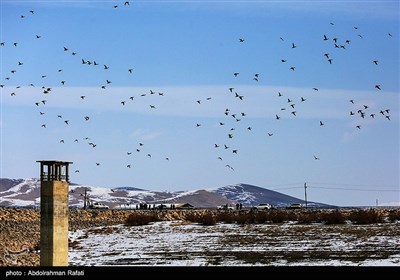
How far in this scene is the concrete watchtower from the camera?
44.5m

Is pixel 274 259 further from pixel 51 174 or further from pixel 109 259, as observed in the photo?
pixel 51 174

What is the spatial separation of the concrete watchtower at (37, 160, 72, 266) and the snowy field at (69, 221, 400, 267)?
5060 millimetres

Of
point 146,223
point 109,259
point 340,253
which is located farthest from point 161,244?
point 146,223

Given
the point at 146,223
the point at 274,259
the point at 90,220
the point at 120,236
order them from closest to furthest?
1. the point at 274,259
2. the point at 120,236
3. the point at 146,223
4. the point at 90,220

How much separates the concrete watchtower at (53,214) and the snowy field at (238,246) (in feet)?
16.6

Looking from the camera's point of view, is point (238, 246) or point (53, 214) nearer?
point (53, 214)

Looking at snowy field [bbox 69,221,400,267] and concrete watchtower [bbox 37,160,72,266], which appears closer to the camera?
concrete watchtower [bbox 37,160,72,266]

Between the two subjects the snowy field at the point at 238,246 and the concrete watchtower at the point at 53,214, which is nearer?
the concrete watchtower at the point at 53,214

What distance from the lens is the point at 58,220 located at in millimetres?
44781

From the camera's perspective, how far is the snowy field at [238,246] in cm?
4969

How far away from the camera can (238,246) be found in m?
61.3

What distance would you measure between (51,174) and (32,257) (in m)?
10.5

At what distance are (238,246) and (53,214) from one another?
2070 centimetres

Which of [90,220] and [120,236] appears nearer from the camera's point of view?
[120,236]
